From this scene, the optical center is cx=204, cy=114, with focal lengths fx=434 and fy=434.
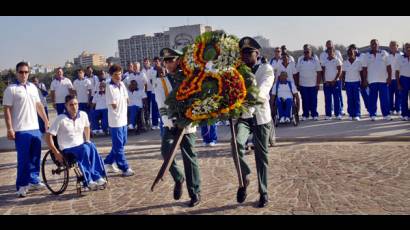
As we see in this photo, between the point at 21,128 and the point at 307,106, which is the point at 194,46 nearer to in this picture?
the point at 21,128

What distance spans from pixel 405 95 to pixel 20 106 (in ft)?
32.6

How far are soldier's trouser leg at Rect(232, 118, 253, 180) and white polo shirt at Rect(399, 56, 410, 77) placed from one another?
25.6 feet

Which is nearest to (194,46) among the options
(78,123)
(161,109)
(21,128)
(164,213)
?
(161,109)

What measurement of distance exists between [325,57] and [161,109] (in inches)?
345

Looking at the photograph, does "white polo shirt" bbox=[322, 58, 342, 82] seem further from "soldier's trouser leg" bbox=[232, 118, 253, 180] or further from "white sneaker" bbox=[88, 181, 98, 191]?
"white sneaker" bbox=[88, 181, 98, 191]

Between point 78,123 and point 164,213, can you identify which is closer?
point 164,213

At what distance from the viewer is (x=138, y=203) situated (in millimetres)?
6086

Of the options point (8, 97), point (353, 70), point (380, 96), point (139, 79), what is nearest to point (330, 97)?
point (353, 70)

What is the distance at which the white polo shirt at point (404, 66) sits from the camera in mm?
11952

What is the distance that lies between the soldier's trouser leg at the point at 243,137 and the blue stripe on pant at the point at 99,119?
26.0 ft

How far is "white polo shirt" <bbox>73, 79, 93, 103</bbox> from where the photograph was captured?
45.5 ft

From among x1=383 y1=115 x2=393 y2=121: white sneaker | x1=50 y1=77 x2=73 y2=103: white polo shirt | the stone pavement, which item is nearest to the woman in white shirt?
x1=383 y1=115 x2=393 y2=121: white sneaker

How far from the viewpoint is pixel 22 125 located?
7043mm

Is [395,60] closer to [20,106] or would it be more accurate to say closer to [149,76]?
[149,76]
